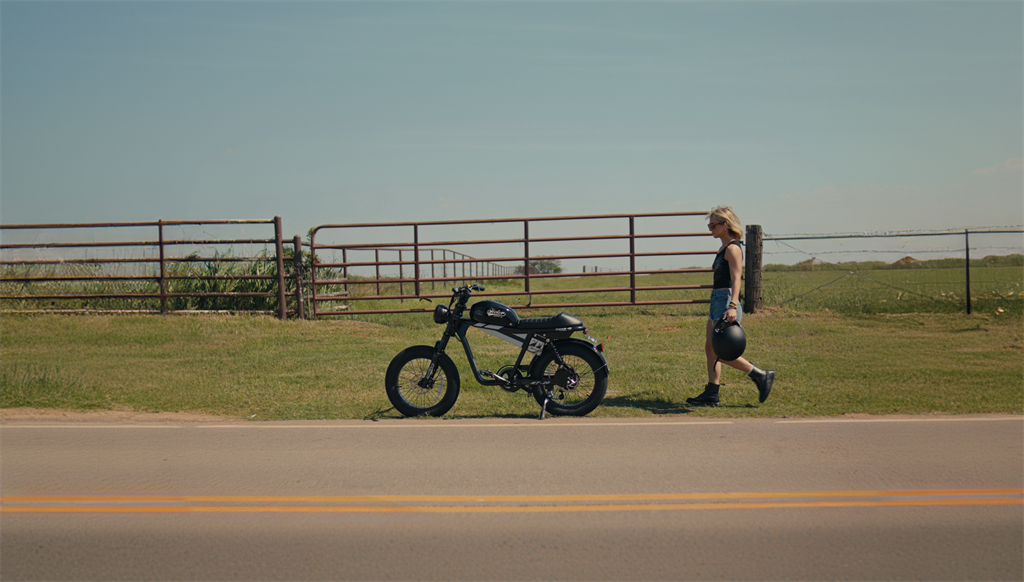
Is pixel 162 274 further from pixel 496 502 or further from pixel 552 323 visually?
pixel 496 502

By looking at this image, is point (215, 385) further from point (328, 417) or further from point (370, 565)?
point (370, 565)

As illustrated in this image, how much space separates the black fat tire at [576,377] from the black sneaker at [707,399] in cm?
118

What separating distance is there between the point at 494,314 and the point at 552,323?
0.63 meters

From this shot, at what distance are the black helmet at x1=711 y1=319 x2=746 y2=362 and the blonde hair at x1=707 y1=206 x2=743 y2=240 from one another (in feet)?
3.26

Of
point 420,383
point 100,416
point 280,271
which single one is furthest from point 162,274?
point 420,383

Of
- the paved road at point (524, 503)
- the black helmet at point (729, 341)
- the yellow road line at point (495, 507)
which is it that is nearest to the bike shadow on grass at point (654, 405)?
the black helmet at point (729, 341)

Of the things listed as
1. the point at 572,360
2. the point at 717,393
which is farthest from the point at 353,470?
the point at 717,393

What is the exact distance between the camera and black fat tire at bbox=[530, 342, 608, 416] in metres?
7.76

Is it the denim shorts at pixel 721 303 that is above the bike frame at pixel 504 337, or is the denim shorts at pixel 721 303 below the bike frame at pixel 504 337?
above

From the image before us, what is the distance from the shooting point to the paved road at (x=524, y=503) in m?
3.87

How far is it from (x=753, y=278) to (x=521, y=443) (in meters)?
11.8

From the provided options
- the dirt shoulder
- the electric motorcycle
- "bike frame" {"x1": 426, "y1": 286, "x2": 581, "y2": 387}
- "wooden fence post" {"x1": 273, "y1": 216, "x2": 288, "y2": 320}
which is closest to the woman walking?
the electric motorcycle

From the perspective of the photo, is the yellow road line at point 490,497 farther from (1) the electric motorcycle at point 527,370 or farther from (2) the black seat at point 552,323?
(2) the black seat at point 552,323

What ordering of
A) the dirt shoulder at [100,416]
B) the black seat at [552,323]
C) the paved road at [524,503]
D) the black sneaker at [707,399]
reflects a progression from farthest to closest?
the black sneaker at [707,399], the dirt shoulder at [100,416], the black seat at [552,323], the paved road at [524,503]
